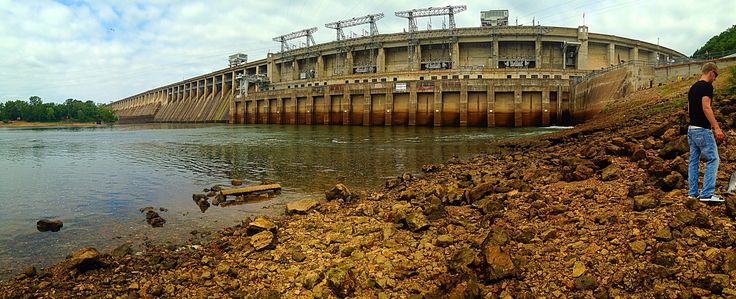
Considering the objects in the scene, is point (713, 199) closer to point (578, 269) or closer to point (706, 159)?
point (706, 159)

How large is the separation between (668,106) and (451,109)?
3045cm

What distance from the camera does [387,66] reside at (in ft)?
238

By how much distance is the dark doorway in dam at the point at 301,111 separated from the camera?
63781mm

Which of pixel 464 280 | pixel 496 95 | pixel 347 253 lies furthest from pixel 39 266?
pixel 496 95

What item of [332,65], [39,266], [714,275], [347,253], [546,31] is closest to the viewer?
[714,275]

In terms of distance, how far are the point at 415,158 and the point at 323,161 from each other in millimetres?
4558

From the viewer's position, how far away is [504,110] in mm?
47969

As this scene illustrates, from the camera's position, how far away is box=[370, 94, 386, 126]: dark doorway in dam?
180 feet

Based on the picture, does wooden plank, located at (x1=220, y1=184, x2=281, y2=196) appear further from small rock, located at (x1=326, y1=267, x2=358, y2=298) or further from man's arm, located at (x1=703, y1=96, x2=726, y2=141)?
man's arm, located at (x1=703, y1=96, x2=726, y2=141)

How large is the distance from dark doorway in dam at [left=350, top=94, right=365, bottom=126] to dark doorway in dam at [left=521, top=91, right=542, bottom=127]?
824 inches

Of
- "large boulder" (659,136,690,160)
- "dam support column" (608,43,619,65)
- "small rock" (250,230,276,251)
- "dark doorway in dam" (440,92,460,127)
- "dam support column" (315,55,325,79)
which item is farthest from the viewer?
"dam support column" (315,55,325,79)

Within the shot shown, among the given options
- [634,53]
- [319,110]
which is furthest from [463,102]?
[634,53]

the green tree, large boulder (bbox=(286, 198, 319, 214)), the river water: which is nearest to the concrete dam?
the green tree

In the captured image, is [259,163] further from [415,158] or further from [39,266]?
[39,266]
